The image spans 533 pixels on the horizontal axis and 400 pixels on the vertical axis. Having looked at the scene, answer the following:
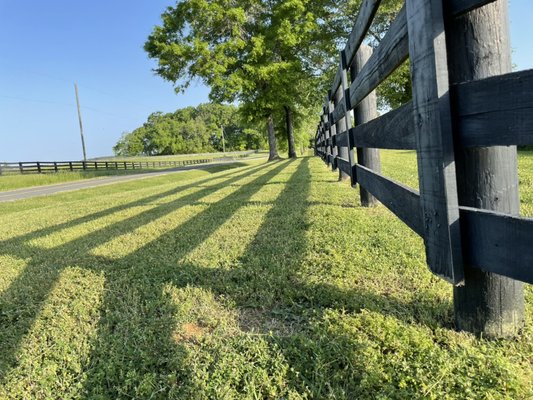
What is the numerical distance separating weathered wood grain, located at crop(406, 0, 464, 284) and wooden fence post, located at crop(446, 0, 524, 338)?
0.25 feet

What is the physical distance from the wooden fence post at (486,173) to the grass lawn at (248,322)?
0.11m

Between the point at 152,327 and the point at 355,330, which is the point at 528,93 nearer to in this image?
the point at 355,330

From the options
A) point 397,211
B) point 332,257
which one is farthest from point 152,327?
point 397,211

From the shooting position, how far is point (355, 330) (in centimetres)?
166

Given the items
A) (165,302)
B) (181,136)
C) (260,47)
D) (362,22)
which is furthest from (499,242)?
(181,136)

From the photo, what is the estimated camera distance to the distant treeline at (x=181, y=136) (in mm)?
100537

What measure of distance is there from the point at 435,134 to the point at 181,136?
349 feet

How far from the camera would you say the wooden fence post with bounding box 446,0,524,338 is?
1260 millimetres

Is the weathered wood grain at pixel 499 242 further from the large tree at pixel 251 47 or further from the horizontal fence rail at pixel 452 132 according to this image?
the large tree at pixel 251 47

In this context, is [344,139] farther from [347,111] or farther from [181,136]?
[181,136]

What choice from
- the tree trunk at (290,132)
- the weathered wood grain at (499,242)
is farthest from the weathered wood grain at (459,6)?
Result: the tree trunk at (290,132)

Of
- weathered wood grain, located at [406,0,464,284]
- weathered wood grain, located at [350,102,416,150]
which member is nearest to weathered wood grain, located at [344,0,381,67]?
weathered wood grain, located at [350,102,416,150]

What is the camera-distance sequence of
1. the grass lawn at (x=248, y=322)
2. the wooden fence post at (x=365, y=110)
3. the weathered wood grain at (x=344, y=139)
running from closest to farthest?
the grass lawn at (x=248, y=322) → the wooden fence post at (x=365, y=110) → the weathered wood grain at (x=344, y=139)

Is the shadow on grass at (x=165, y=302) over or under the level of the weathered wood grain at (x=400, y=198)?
under
